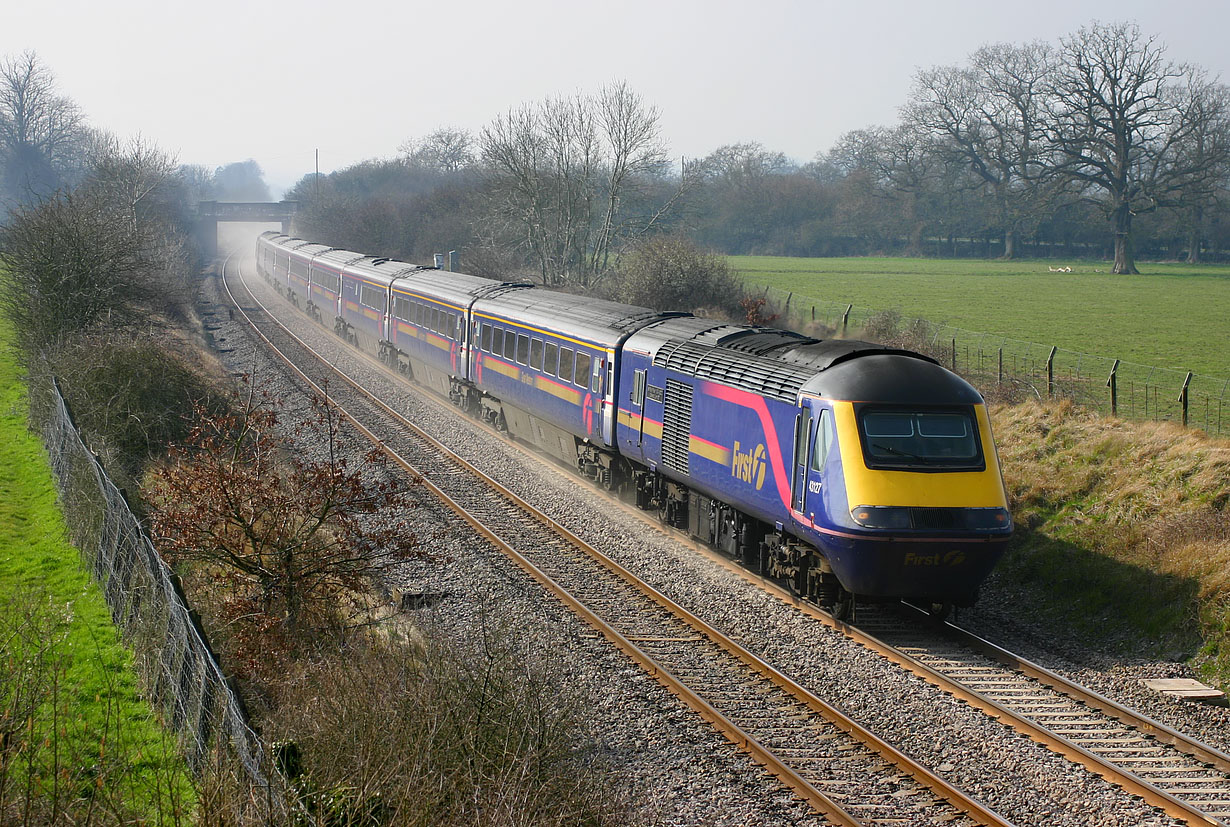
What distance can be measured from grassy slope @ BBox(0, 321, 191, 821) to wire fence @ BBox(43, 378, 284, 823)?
0.19 m

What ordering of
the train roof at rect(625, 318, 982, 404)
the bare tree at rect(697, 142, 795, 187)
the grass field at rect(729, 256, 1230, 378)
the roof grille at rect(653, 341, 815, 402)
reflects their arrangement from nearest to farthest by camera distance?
the train roof at rect(625, 318, 982, 404) < the roof grille at rect(653, 341, 815, 402) < the grass field at rect(729, 256, 1230, 378) < the bare tree at rect(697, 142, 795, 187)

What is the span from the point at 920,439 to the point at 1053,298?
3757 cm

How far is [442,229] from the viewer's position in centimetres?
6119

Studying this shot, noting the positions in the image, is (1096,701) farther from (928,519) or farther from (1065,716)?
(928,519)

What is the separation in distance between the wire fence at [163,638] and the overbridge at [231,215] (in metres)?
88.5

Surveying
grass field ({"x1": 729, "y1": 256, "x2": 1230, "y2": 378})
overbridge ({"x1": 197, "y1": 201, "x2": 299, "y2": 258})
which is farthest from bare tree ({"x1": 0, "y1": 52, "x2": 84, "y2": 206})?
grass field ({"x1": 729, "y1": 256, "x2": 1230, "y2": 378})

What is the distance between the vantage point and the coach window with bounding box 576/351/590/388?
17227mm

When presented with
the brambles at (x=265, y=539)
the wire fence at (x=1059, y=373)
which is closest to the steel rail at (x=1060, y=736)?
the brambles at (x=265, y=539)

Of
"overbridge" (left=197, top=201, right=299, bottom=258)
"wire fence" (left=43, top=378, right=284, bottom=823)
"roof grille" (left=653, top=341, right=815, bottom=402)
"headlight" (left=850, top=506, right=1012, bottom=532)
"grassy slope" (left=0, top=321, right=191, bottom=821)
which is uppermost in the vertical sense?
"overbridge" (left=197, top=201, right=299, bottom=258)

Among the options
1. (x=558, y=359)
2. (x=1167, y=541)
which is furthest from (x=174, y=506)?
(x=1167, y=541)

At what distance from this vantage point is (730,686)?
9859mm

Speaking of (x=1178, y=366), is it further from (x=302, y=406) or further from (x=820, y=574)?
(x=302, y=406)

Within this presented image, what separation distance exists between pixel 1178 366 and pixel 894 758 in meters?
21.6

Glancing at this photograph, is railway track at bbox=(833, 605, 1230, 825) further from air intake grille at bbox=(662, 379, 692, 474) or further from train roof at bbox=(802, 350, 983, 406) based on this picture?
air intake grille at bbox=(662, 379, 692, 474)
